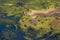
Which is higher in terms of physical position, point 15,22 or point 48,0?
point 48,0

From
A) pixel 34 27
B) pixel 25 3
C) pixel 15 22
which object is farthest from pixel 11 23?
pixel 25 3

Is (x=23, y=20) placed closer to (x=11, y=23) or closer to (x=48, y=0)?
(x=11, y=23)

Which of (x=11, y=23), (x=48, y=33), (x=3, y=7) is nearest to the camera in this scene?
(x=48, y=33)

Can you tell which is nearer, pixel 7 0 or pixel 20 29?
pixel 20 29

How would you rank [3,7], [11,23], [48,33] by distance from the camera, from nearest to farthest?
[48,33], [11,23], [3,7]

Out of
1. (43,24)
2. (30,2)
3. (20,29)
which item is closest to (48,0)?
(30,2)

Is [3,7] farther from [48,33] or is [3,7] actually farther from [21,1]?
[48,33]
